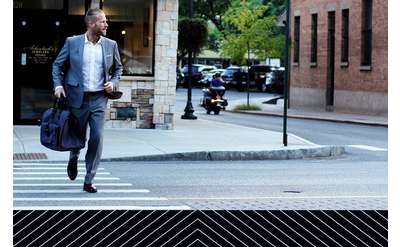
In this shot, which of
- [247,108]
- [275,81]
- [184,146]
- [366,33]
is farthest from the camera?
[275,81]

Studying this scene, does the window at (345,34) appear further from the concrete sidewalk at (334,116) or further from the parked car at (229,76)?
the parked car at (229,76)

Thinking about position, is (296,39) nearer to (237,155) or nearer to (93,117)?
(237,155)

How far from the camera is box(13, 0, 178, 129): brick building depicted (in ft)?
70.9

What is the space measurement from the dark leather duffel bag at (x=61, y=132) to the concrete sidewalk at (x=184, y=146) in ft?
17.2

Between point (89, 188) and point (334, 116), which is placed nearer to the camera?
point (89, 188)

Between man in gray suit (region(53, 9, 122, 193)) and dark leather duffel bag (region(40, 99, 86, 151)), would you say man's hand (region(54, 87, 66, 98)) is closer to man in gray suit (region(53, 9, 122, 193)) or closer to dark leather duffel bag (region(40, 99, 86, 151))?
man in gray suit (region(53, 9, 122, 193))

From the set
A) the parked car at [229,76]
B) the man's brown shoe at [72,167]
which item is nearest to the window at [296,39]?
the parked car at [229,76]

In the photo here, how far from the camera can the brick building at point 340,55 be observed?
37.4 meters

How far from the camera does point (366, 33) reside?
3881 cm

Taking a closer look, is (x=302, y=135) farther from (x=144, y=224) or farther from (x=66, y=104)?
(x=144, y=224)

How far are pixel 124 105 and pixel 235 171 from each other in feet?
27.7

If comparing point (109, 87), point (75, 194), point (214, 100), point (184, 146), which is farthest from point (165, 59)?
point (214, 100)

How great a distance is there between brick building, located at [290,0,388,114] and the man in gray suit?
27.2 meters

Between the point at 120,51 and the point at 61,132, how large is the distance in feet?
41.2
